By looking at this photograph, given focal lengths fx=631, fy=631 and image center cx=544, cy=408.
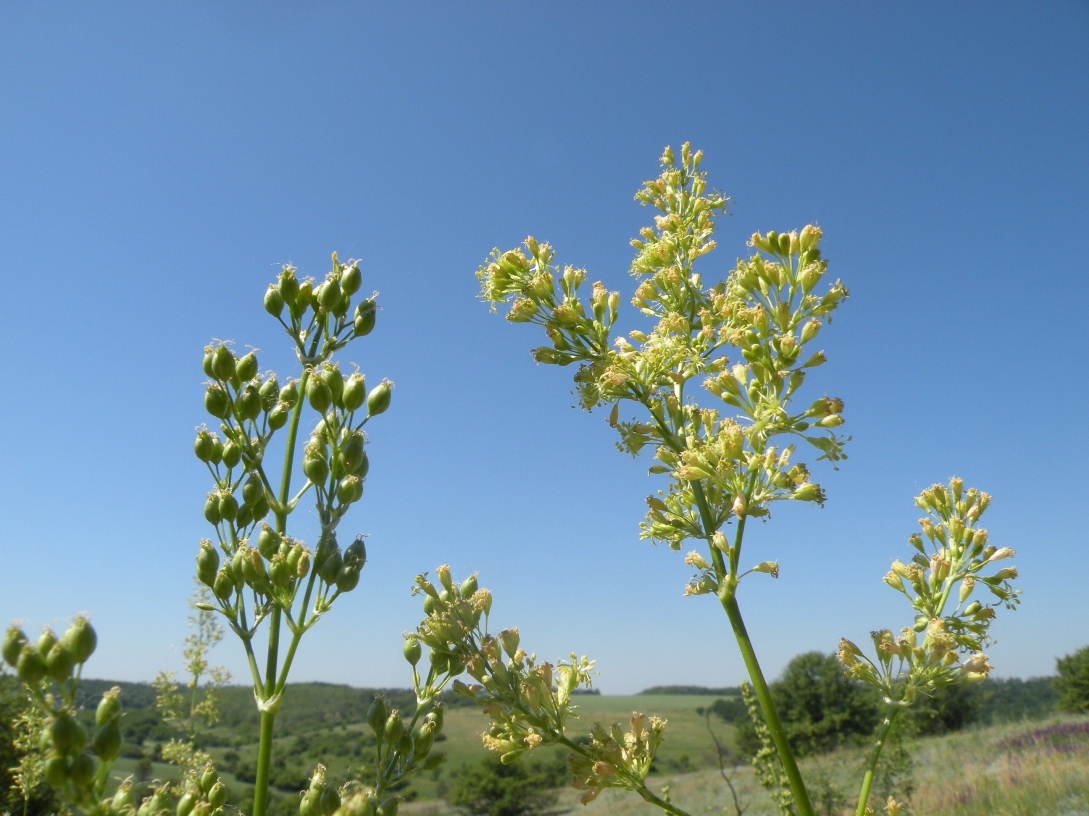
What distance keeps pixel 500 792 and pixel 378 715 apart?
61.1 meters

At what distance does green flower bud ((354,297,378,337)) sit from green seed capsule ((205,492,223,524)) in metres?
0.80

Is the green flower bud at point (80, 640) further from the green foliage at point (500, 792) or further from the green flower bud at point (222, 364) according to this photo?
the green foliage at point (500, 792)

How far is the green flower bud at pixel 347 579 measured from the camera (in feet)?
6.66

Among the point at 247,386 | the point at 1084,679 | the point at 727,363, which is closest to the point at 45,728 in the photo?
the point at 247,386

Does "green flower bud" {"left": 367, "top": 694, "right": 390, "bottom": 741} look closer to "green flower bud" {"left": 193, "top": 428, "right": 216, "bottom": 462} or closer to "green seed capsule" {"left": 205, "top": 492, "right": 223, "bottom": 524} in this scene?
"green seed capsule" {"left": 205, "top": 492, "right": 223, "bottom": 524}

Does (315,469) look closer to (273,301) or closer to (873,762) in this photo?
(273,301)

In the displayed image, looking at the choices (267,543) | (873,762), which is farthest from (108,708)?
(873,762)

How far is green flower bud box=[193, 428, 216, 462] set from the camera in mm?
2309

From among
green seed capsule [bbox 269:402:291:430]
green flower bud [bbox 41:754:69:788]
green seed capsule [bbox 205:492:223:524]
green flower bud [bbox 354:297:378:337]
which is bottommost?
green flower bud [bbox 41:754:69:788]

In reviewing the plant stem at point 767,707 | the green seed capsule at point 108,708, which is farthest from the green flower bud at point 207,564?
the plant stem at point 767,707

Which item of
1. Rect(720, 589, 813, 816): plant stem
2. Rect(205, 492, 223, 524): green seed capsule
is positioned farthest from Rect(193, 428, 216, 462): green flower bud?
Rect(720, 589, 813, 816): plant stem

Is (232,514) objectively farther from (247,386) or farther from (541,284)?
(541,284)

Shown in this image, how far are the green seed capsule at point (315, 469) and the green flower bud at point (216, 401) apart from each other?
1.33 ft

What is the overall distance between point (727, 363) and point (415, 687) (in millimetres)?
1784
